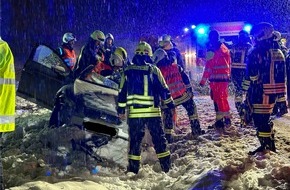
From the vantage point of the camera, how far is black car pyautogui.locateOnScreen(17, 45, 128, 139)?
625cm

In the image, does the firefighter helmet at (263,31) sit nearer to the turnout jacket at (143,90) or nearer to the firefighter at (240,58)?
the turnout jacket at (143,90)

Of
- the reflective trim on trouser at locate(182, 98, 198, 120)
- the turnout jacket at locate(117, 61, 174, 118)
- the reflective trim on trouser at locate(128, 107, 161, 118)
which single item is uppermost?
the turnout jacket at locate(117, 61, 174, 118)

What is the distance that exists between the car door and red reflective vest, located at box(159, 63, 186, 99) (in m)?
1.79

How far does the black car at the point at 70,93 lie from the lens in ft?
Answer: 20.5

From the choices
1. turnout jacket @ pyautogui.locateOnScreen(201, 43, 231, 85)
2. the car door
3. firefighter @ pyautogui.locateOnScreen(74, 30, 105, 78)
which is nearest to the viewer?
firefighter @ pyautogui.locateOnScreen(74, 30, 105, 78)

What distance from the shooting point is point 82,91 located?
6.25 m

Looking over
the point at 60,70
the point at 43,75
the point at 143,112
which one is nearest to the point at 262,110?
the point at 143,112

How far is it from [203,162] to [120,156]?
4.99ft

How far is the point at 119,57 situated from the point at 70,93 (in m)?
1.35

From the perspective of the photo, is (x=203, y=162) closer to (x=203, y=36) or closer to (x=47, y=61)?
(x=47, y=61)

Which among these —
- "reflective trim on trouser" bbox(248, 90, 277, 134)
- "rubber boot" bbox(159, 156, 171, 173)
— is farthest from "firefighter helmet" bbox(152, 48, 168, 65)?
"rubber boot" bbox(159, 156, 171, 173)

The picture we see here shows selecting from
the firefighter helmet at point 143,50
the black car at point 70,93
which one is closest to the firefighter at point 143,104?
the firefighter helmet at point 143,50

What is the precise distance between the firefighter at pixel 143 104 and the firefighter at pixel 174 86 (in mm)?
1319

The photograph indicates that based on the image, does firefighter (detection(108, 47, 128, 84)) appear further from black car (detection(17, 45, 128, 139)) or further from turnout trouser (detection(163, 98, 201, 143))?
turnout trouser (detection(163, 98, 201, 143))
